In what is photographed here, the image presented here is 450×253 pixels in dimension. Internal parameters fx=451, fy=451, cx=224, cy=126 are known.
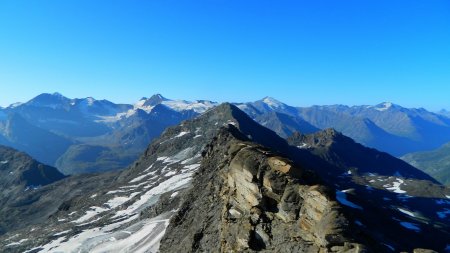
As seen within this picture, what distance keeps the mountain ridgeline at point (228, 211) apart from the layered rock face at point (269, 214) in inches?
3.7

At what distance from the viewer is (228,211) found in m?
47.6

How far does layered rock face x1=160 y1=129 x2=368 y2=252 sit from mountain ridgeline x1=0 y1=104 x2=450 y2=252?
0.09m

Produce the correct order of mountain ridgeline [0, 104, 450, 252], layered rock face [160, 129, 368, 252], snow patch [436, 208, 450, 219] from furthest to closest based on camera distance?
snow patch [436, 208, 450, 219] → mountain ridgeline [0, 104, 450, 252] → layered rock face [160, 129, 368, 252]

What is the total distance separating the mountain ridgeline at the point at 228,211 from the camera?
1426 inches

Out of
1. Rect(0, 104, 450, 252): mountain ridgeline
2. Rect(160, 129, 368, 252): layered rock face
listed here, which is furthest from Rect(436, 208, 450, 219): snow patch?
Rect(160, 129, 368, 252): layered rock face

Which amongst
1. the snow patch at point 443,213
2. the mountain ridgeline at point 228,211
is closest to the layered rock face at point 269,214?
the mountain ridgeline at point 228,211

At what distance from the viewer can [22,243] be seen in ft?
350

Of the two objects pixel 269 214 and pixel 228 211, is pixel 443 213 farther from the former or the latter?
pixel 269 214

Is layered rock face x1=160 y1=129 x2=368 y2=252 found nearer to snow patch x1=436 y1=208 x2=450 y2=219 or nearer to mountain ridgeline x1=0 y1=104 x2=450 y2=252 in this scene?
mountain ridgeline x1=0 y1=104 x2=450 y2=252

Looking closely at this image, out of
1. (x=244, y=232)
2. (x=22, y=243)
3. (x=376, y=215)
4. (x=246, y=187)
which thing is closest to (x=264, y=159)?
(x=246, y=187)

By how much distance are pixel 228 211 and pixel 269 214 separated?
7.66 m

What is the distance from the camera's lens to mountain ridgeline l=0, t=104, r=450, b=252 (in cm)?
3622

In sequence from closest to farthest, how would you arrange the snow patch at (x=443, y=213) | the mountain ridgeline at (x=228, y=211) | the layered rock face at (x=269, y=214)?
the layered rock face at (x=269, y=214), the mountain ridgeline at (x=228, y=211), the snow patch at (x=443, y=213)

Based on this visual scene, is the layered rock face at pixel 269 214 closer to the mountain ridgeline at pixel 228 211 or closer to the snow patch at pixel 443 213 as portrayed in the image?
the mountain ridgeline at pixel 228 211
